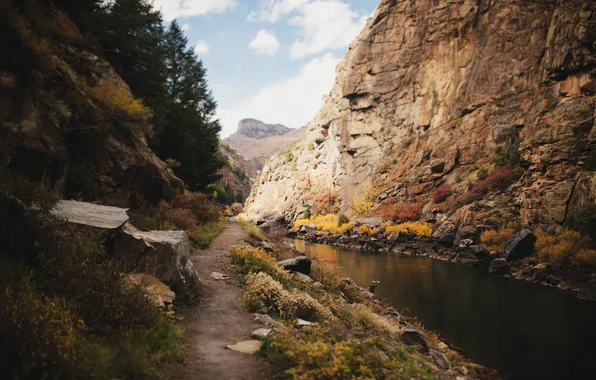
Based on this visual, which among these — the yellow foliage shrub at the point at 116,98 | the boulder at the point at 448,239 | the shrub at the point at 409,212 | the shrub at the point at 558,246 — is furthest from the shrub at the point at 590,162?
the yellow foliage shrub at the point at 116,98

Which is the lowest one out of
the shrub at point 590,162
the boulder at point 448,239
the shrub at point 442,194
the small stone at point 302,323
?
the small stone at point 302,323

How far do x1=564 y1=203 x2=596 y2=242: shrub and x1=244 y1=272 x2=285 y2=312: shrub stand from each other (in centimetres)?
2299

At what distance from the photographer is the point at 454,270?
85.5ft

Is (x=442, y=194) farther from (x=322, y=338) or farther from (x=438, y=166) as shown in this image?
(x=322, y=338)

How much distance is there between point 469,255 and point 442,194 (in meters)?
16.4

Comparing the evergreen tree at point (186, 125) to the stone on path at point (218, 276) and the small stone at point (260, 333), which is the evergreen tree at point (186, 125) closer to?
the stone on path at point (218, 276)

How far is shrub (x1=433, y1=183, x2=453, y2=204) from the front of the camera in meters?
44.6

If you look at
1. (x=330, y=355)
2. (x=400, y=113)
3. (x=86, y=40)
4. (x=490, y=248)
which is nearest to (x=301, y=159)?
(x=400, y=113)

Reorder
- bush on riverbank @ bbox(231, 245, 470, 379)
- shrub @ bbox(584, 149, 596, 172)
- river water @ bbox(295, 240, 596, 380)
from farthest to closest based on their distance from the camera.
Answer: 1. shrub @ bbox(584, 149, 596, 172)
2. river water @ bbox(295, 240, 596, 380)
3. bush on riverbank @ bbox(231, 245, 470, 379)

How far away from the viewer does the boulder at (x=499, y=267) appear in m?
24.6

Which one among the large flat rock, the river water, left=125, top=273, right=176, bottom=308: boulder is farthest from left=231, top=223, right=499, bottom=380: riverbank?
the large flat rock

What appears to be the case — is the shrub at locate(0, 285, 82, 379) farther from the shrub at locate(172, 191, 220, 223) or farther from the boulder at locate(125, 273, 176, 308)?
the shrub at locate(172, 191, 220, 223)

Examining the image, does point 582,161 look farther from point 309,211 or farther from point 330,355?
point 309,211

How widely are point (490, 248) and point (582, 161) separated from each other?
9.48m
